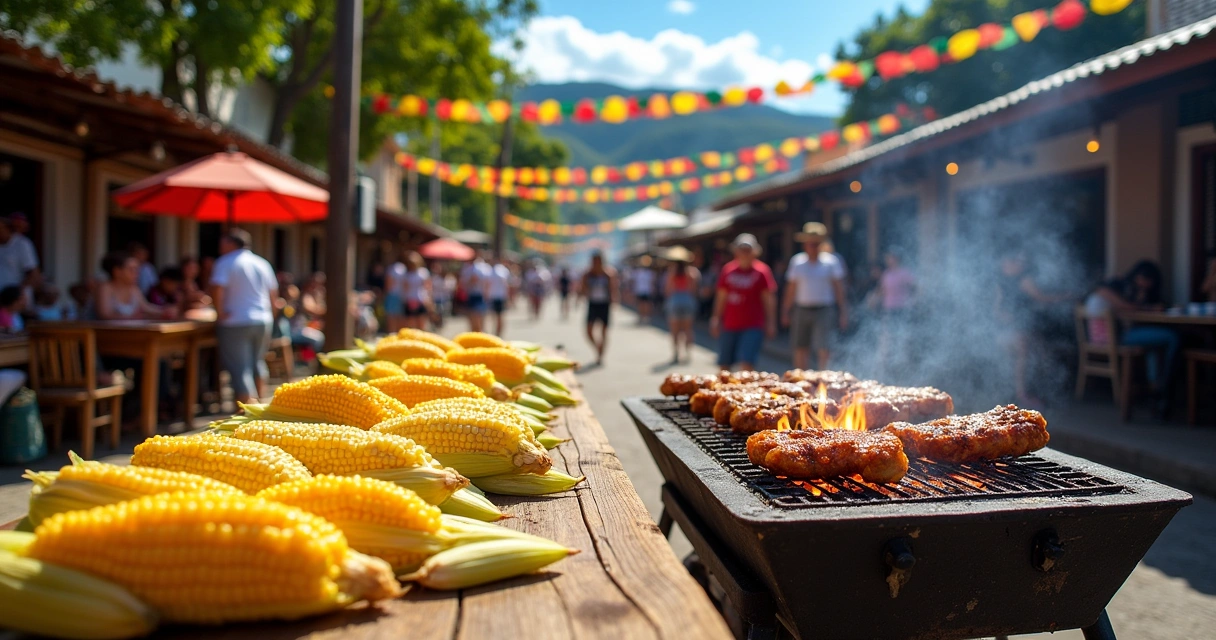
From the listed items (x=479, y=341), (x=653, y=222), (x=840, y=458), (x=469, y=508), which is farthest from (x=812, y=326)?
(x=653, y=222)

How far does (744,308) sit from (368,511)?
25.6ft

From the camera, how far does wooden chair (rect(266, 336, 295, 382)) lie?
10523mm

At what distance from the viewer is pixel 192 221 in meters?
14.6

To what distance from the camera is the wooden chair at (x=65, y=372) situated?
6.49 metres

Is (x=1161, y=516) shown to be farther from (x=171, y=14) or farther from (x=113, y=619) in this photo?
(x=171, y=14)

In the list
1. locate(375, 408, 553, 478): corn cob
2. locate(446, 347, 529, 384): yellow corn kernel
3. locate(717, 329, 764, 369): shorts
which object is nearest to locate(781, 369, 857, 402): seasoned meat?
locate(446, 347, 529, 384): yellow corn kernel

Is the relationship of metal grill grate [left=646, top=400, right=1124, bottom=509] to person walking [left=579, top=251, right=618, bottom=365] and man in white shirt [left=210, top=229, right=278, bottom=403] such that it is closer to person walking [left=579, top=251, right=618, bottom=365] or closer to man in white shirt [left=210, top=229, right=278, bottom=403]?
man in white shirt [left=210, top=229, right=278, bottom=403]

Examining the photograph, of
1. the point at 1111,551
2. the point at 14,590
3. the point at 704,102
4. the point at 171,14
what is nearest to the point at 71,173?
the point at 171,14

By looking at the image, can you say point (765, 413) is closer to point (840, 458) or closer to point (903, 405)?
point (903, 405)

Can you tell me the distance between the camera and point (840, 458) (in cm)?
248

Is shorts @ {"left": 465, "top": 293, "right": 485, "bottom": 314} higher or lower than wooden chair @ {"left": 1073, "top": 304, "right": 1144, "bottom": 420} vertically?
higher

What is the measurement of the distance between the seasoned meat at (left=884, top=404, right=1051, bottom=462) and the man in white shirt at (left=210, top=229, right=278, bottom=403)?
21.6 feet

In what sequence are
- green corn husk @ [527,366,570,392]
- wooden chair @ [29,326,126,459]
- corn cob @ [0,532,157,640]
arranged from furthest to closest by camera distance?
wooden chair @ [29,326,126,459] → green corn husk @ [527,366,570,392] → corn cob @ [0,532,157,640]

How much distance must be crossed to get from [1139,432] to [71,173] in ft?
45.1
